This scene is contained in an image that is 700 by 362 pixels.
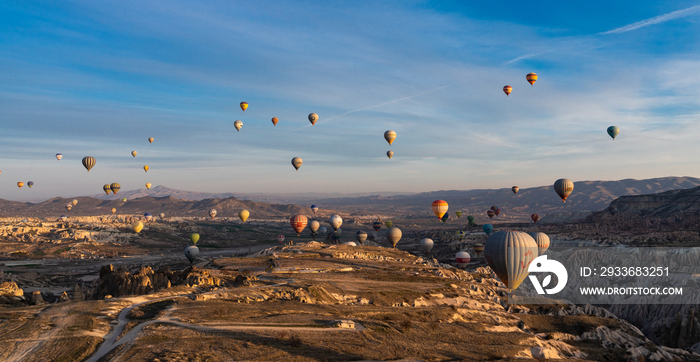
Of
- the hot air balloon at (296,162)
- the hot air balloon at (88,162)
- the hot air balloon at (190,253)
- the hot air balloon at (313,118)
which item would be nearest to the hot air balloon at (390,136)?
the hot air balloon at (313,118)

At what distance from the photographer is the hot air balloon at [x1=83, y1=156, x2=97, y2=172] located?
125 metres

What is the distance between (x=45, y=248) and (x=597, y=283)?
175290 mm

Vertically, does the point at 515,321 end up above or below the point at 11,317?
below

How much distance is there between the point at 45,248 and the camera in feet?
515

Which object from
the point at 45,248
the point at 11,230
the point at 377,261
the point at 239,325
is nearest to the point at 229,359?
the point at 239,325

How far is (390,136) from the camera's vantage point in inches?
4331

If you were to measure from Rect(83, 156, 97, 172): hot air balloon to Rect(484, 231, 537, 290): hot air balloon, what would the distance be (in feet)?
386

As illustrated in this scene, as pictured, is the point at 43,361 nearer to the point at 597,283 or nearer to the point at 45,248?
the point at 597,283

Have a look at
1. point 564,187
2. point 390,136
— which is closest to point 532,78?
point 564,187

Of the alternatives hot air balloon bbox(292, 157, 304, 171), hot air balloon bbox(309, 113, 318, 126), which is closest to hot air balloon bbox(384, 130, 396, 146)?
hot air balloon bbox(309, 113, 318, 126)

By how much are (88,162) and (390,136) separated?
285ft

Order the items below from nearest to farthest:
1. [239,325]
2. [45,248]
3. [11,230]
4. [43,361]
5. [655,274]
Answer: [43,361]
[239,325]
[655,274]
[45,248]
[11,230]

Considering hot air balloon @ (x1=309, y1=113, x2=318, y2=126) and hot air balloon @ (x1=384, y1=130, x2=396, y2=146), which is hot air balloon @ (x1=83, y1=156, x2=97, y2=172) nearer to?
hot air balloon @ (x1=309, y1=113, x2=318, y2=126)

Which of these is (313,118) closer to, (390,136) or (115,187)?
(390,136)
